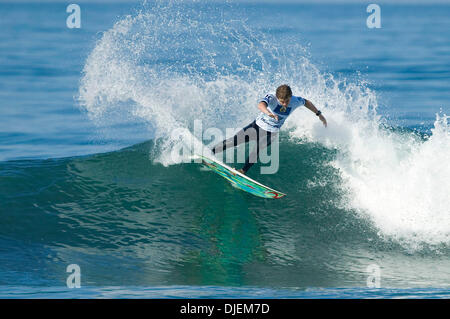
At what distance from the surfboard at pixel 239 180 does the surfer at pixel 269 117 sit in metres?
0.20

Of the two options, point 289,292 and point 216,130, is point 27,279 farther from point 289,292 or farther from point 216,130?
point 216,130

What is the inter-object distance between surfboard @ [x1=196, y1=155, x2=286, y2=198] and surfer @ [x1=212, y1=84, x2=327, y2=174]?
0.20m

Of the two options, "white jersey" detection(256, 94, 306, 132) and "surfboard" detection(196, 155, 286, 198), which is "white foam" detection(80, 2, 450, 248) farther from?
"white jersey" detection(256, 94, 306, 132)

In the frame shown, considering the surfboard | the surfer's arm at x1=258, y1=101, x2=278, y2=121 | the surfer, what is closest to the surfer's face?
the surfer

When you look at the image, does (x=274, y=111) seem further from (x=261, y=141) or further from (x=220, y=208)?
(x=220, y=208)

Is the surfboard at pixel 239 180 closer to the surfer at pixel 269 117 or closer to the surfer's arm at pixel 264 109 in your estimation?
the surfer at pixel 269 117

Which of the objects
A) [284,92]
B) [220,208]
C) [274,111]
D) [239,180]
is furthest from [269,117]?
[220,208]

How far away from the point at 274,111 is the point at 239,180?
131 centimetres

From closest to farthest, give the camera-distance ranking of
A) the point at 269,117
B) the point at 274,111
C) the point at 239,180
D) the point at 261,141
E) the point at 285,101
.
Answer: the point at 285,101 → the point at 274,111 → the point at 269,117 → the point at 261,141 → the point at 239,180

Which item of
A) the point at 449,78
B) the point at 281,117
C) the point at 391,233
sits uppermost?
the point at 449,78

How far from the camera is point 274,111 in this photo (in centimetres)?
1012
